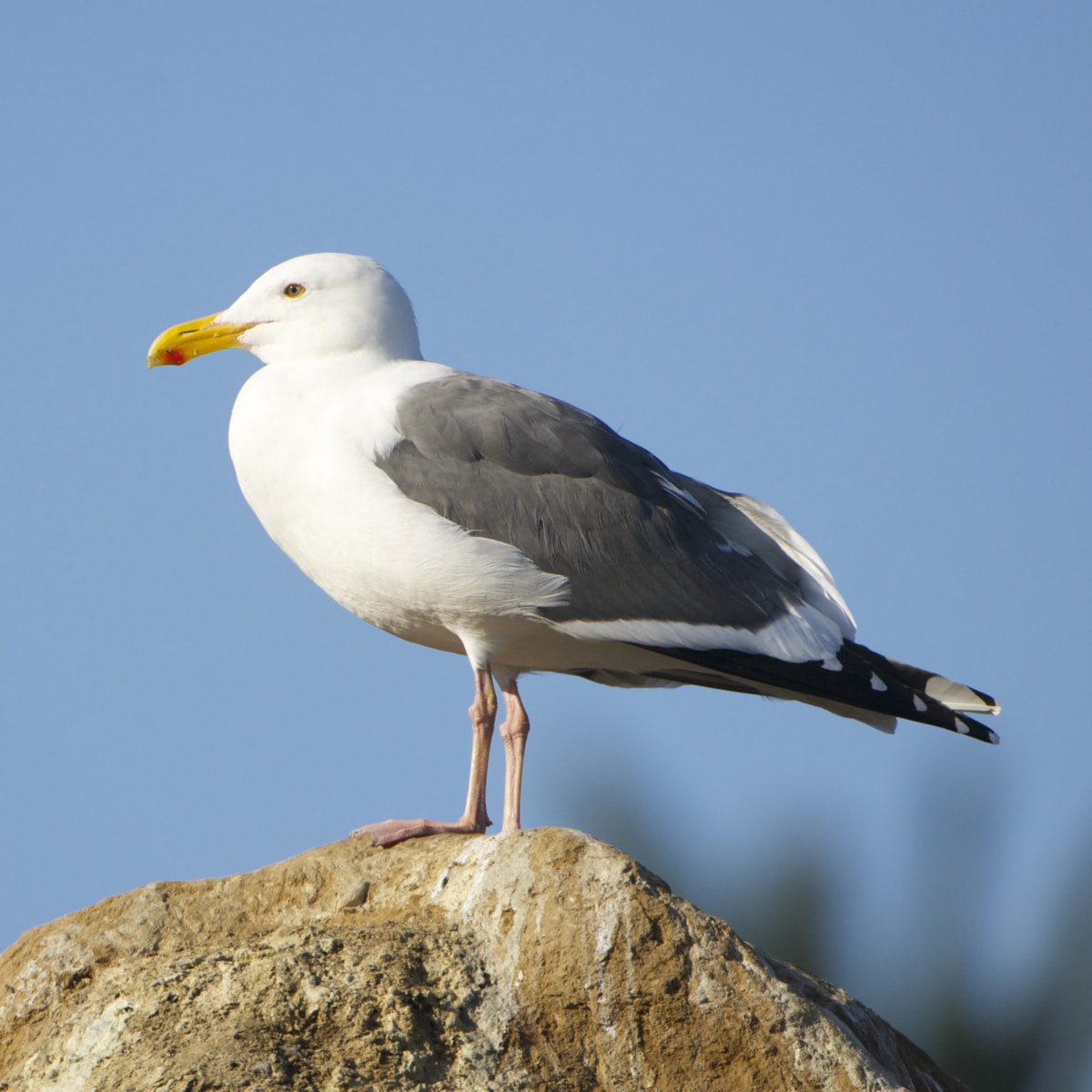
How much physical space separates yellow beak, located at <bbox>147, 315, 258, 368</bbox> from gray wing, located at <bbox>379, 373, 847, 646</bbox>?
1.27 metres

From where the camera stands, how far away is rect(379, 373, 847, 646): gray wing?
6.87m

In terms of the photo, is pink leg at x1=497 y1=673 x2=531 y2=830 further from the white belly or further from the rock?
the rock

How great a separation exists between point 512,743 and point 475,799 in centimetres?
57

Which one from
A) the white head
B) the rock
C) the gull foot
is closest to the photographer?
the rock

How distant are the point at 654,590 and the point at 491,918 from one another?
2.07 meters

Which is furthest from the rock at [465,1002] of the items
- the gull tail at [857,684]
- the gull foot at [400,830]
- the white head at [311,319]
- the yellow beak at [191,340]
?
the yellow beak at [191,340]

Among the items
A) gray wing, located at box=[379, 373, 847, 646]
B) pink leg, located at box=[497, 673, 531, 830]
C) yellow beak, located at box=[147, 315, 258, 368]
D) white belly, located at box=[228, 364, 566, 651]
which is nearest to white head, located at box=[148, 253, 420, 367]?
yellow beak, located at box=[147, 315, 258, 368]

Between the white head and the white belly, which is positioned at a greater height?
the white head

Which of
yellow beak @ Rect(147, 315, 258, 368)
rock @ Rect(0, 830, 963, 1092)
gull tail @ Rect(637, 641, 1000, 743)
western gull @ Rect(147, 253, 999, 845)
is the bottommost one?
rock @ Rect(0, 830, 963, 1092)

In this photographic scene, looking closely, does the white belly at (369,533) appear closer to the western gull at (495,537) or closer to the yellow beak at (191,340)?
the western gull at (495,537)

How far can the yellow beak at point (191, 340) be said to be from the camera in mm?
7840

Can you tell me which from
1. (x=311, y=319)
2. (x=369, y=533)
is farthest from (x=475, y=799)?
(x=311, y=319)

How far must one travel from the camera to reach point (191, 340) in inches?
311

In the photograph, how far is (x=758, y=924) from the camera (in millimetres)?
11469
